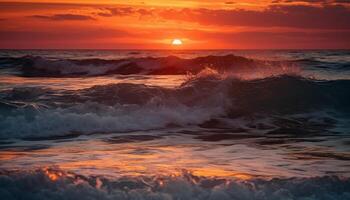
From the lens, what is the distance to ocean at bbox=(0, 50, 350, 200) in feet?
19.6

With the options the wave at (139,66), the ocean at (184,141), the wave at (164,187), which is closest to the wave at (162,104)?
the ocean at (184,141)

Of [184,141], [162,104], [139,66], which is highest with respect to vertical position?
[139,66]

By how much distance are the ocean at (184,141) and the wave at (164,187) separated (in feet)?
0.03

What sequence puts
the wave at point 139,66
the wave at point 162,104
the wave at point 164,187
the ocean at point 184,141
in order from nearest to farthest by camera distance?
the wave at point 164,187 → the ocean at point 184,141 → the wave at point 162,104 → the wave at point 139,66

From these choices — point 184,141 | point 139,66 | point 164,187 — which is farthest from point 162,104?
point 139,66

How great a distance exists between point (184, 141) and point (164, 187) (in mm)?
4196

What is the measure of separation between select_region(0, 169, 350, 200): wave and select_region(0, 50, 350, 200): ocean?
0.01 meters

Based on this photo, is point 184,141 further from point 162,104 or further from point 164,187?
point 164,187

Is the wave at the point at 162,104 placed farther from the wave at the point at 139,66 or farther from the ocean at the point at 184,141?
the wave at the point at 139,66

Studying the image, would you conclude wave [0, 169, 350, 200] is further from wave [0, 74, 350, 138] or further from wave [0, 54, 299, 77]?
wave [0, 54, 299, 77]

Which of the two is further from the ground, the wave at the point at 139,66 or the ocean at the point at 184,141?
the wave at the point at 139,66

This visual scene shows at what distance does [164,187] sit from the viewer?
594 cm

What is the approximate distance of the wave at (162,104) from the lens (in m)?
11.7

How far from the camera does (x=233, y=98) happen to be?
15.3 m
